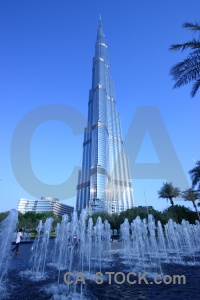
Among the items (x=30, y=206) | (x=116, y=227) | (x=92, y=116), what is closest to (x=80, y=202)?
(x=30, y=206)

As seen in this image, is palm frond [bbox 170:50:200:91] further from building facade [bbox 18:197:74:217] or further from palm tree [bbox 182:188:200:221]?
building facade [bbox 18:197:74:217]

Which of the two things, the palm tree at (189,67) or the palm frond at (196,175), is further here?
the palm frond at (196,175)

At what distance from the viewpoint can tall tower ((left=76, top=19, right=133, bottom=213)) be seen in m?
131

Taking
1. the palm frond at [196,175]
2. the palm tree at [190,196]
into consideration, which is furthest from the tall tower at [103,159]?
the palm frond at [196,175]

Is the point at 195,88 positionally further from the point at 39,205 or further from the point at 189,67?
the point at 39,205

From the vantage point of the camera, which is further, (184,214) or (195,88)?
(184,214)

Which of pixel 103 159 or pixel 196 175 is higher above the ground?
pixel 103 159

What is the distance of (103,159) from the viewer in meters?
143

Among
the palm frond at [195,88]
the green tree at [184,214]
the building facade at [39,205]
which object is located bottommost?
the palm frond at [195,88]

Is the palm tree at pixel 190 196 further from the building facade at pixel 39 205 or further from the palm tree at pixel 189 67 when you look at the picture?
the building facade at pixel 39 205

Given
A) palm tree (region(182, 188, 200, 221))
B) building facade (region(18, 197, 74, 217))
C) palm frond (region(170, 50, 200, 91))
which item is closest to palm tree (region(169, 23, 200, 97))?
palm frond (region(170, 50, 200, 91))

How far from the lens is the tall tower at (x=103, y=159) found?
13075 centimetres

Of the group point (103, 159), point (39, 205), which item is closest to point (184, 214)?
point (103, 159)

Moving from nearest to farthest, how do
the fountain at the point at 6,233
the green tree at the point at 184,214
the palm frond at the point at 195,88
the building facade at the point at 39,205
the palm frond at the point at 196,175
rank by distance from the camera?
→ the fountain at the point at 6,233
the palm frond at the point at 195,88
the palm frond at the point at 196,175
the green tree at the point at 184,214
the building facade at the point at 39,205
